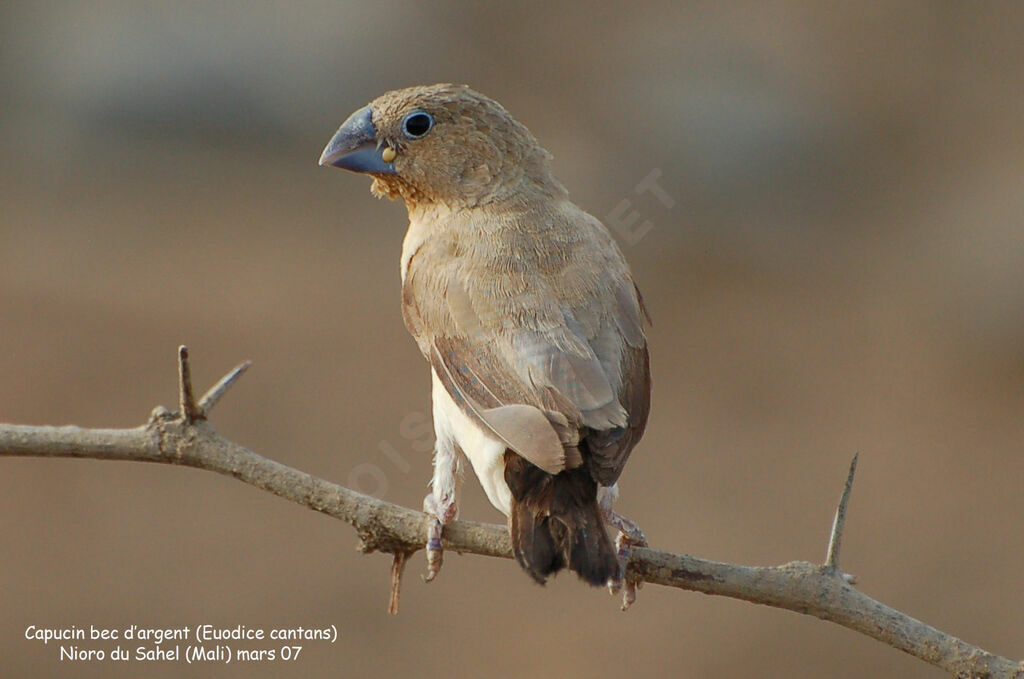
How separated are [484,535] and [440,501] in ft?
0.65

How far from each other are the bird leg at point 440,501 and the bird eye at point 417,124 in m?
1.07

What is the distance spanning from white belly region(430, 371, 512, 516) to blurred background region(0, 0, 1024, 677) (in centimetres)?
424

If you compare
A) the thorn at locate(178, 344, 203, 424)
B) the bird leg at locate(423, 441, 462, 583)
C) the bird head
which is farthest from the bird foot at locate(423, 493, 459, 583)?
the bird head

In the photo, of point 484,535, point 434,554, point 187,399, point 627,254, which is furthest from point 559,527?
point 627,254

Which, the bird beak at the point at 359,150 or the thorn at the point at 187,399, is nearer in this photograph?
the thorn at the point at 187,399

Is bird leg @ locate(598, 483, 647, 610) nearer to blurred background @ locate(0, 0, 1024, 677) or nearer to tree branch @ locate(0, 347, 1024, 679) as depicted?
tree branch @ locate(0, 347, 1024, 679)

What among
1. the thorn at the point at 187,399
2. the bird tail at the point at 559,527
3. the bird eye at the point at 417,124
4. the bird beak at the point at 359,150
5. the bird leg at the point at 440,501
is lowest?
the bird tail at the point at 559,527

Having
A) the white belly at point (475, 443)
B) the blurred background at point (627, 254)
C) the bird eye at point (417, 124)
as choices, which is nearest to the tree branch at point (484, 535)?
the white belly at point (475, 443)

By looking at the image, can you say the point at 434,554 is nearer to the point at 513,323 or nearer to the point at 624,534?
the point at 624,534

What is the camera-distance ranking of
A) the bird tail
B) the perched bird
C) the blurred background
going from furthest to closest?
the blurred background, the perched bird, the bird tail

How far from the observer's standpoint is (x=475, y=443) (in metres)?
3.60

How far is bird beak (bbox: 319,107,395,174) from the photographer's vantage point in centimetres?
411

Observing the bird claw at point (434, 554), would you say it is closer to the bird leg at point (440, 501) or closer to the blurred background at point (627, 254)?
the bird leg at point (440, 501)

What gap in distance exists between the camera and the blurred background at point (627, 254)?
834 cm
